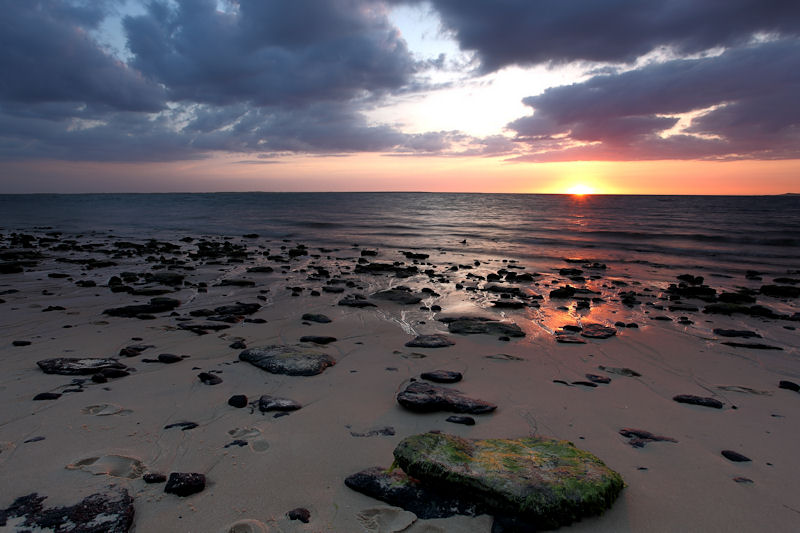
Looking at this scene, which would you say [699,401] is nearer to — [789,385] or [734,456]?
[734,456]

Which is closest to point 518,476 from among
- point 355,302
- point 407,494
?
point 407,494

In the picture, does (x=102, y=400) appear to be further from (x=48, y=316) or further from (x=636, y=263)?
(x=636, y=263)

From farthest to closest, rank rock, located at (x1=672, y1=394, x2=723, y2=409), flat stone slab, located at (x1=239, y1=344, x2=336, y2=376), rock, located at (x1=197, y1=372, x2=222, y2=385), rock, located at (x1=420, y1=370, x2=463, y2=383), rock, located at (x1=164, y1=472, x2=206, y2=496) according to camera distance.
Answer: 1. flat stone slab, located at (x1=239, y1=344, x2=336, y2=376)
2. rock, located at (x1=420, y1=370, x2=463, y2=383)
3. rock, located at (x1=197, y1=372, x2=222, y2=385)
4. rock, located at (x1=672, y1=394, x2=723, y2=409)
5. rock, located at (x1=164, y1=472, x2=206, y2=496)

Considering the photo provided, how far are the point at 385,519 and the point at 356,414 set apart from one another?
6.13 ft

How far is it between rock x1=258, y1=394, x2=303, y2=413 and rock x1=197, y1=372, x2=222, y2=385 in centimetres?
92

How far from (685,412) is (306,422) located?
15.6 ft

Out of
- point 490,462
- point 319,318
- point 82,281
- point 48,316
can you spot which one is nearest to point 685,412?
point 490,462

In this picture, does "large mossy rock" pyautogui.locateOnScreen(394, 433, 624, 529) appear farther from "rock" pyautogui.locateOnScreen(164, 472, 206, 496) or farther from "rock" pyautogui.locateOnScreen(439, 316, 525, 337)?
"rock" pyautogui.locateOnScreen(439, 316, 525, 337)

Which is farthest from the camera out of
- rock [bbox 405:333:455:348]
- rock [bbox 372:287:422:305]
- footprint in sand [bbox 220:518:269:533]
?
rock [bbox 372:287:422:305]

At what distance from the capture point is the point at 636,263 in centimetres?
2072

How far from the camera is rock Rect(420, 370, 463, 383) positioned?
6023 millimetres

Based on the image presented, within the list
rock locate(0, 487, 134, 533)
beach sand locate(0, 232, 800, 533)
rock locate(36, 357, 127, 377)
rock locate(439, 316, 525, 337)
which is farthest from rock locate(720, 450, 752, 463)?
rock locate(36, 357, 127, 377)

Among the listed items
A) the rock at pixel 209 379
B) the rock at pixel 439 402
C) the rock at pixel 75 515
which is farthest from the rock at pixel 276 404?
the rock at pixel 75 515

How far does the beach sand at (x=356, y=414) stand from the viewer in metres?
3.39
